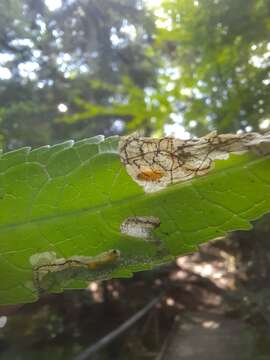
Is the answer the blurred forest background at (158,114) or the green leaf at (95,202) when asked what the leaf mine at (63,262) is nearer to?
the green leaf at (95,202)

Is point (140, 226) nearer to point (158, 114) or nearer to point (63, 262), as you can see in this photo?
point (63, 262)

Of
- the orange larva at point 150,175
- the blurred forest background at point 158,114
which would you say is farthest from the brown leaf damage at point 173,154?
the blurred forest background at point 158,114

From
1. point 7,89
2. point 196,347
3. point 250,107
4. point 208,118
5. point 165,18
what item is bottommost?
point 196,347

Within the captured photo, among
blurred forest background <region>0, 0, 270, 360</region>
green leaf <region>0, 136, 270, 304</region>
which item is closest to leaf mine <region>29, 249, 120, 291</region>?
green leaf <region>0, 136, 270, 304</region>

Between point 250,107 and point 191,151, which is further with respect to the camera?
point 250,107

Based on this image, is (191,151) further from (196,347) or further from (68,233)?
(196,347)

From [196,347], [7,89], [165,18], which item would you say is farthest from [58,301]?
[165,18]

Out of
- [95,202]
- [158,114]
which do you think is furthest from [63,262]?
[158,114]
